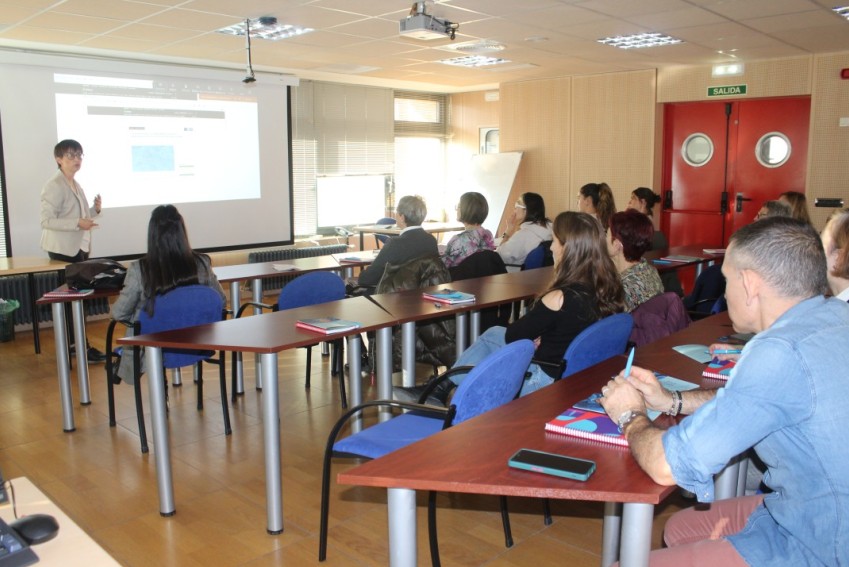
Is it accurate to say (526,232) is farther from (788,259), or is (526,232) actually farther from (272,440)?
(788,259)

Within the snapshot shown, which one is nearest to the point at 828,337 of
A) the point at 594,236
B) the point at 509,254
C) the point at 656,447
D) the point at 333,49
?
the point at 656,447

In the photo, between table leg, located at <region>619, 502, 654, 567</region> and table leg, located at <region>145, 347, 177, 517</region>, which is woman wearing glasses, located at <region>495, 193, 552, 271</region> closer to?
table leg, located at <region>145, 347, 177, 517</region>

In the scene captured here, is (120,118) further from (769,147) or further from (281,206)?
(769,147)

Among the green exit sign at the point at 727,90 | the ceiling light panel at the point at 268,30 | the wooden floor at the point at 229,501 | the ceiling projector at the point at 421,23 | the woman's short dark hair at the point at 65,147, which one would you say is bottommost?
the wooden floor at the point at 229,501

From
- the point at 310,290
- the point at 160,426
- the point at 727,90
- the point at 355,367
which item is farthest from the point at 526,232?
the point at 727,90

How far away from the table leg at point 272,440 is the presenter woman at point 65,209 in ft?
11.4

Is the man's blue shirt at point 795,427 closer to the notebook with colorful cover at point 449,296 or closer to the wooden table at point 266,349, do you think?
the wooden table at point 266,349

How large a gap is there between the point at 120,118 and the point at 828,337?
7.13m

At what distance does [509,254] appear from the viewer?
5.97 m

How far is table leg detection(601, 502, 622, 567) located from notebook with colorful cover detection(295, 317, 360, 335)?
1347 millimetres

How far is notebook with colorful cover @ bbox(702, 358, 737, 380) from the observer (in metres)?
2.37

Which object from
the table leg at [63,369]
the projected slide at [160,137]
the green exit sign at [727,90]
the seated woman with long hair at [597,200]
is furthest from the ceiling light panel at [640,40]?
the table leg at [63,369]

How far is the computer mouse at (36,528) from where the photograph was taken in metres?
1.34

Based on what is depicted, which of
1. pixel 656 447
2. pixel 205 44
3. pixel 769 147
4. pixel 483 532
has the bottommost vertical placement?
pixel 483 532
